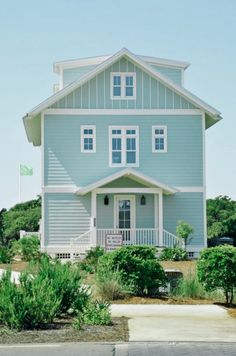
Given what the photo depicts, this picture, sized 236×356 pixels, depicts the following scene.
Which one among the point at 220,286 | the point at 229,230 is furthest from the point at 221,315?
the point at 229,230

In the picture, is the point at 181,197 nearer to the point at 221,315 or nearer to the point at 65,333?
the point at 221,315

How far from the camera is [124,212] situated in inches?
1287

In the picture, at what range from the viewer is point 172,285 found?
18266mm

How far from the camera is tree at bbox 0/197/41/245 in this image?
171ft

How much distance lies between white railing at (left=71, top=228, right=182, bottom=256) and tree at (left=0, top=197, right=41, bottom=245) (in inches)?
728

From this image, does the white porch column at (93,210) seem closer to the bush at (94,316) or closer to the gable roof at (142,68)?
the gable roof at (142,68)

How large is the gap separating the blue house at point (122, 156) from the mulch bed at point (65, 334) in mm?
19064

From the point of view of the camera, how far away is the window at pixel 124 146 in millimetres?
32344

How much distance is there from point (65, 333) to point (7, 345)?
1.26 metres

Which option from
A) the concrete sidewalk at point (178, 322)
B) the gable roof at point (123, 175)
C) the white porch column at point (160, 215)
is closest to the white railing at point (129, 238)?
the white porch column at point (160, 215)

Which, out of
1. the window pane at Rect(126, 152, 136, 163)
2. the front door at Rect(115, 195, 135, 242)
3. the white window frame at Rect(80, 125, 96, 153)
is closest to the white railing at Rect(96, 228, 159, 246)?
the front door at Rect(115, 195, 135, 242)

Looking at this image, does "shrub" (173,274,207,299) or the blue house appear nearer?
"shrub" (173,274,207,299)

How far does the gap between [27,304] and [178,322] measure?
9.95 ft

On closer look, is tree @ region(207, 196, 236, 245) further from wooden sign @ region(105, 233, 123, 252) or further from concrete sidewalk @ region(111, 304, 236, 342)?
concrete sidewalk @ region(111, 304, 236, 342)
